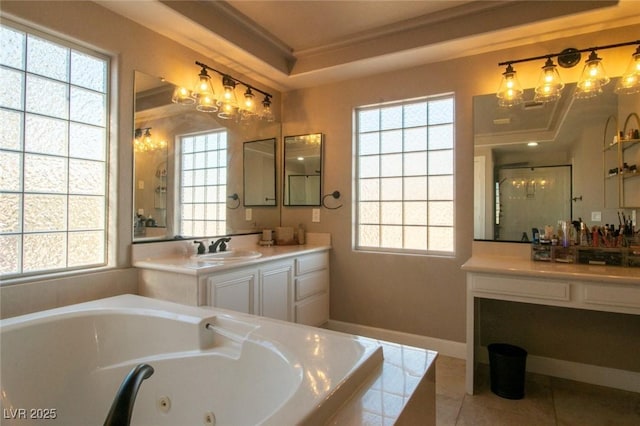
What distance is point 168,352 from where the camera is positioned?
158 centimetres

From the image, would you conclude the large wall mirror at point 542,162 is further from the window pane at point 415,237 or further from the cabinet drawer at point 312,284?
the cabinet drawer at point 312,284

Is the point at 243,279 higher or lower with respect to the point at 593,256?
lower

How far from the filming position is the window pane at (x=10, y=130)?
1715 millimetres

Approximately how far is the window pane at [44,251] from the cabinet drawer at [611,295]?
2.89 metres

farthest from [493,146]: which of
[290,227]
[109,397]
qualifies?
[109,397]

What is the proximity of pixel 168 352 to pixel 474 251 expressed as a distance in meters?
2.17

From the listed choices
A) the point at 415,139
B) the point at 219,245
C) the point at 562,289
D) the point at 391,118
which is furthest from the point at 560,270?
the point at 219,245

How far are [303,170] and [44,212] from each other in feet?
6.76

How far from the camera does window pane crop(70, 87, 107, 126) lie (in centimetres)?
200

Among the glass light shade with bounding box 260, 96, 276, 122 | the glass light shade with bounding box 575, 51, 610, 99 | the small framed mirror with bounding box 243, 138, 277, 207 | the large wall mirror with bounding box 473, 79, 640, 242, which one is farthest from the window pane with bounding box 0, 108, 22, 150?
the glass light shade with bounding box 575, 51, 610, 99

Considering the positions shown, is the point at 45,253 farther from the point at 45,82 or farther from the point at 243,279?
the point at 243,279

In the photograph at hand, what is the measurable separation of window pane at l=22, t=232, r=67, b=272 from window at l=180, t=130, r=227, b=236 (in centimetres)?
74

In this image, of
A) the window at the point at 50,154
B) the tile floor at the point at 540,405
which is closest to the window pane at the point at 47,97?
the window at the point at 50,154

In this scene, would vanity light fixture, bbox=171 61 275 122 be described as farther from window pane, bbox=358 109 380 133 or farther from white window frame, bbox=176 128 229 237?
window pane, bbox=358 109 380 133
